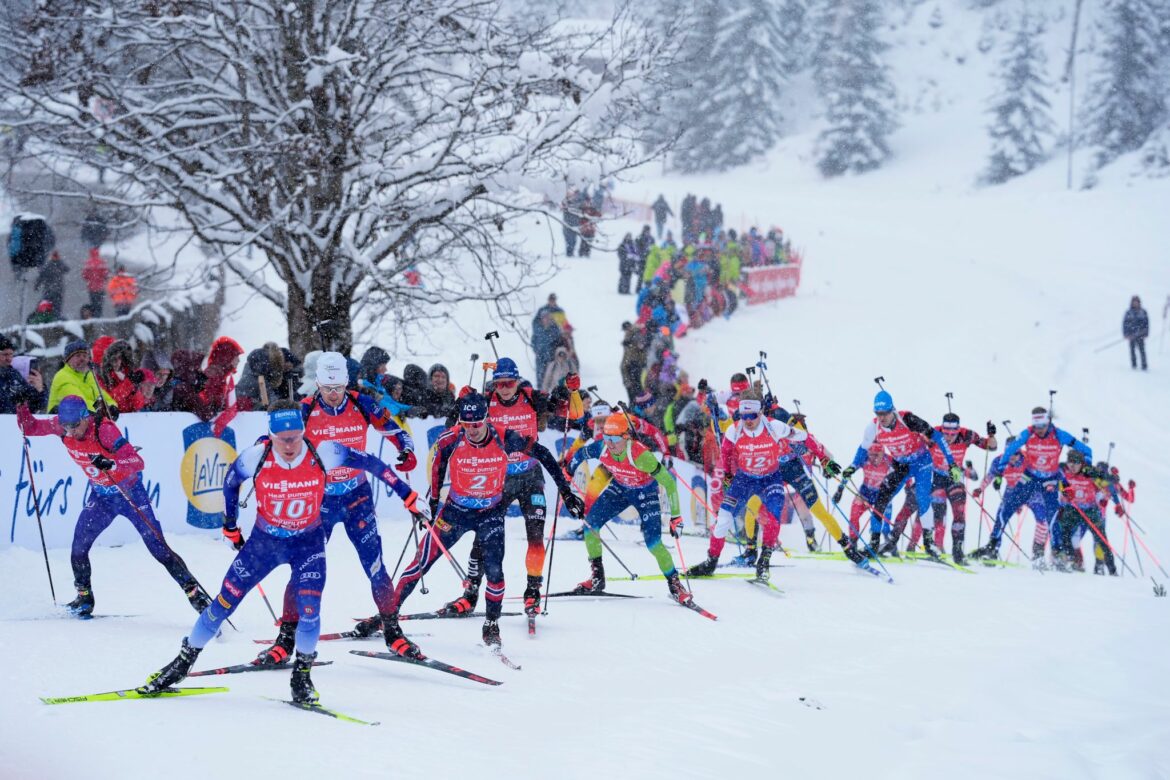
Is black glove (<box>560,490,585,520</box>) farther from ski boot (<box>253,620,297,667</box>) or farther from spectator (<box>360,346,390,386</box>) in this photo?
spectator (<box>360,346,390,386</box>)

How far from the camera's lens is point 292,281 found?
37.9 ft

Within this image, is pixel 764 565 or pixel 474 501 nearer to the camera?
pixel 474 501

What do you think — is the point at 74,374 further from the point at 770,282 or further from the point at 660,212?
the point at 660,212

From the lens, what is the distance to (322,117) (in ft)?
36.4

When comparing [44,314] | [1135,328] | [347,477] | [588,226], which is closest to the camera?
[347,477]

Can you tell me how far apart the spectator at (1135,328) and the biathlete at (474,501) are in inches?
823

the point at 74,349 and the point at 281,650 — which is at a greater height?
the point at 74,349

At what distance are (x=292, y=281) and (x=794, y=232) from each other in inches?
1245

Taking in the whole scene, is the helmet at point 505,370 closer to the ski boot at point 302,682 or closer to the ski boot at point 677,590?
the ski boot at point 677,590

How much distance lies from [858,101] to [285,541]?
53938 millimetres

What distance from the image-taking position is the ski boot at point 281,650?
651 centimetres

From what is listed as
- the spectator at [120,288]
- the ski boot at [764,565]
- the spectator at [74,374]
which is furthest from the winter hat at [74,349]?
the spectator at [120,288]

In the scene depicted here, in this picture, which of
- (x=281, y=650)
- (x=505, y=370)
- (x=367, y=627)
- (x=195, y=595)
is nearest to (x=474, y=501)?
(x=367, y=627)

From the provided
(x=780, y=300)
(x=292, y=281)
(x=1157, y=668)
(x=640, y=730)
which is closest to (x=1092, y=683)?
(x=1157, y=668)
